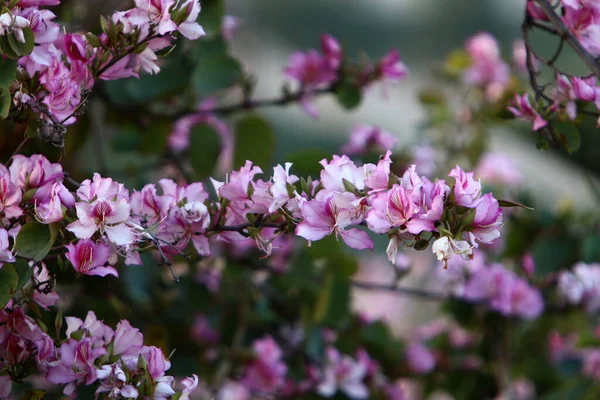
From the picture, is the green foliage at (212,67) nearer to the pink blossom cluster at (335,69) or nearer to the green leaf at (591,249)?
the pink blossom cluster at (335,69)

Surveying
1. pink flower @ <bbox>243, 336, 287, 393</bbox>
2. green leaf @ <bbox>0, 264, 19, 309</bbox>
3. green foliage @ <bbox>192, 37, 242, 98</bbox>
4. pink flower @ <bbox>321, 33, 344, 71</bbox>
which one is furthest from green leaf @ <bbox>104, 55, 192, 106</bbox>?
green leaf @ <bbox>0, 264, 19, 309</bbox>

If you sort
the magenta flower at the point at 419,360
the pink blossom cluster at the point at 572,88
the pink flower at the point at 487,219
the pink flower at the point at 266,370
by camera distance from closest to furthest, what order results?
the pink flower at the point at 487,219 < the pink blossom cluster at the point at 572,88 < the pink flower at the point at 266,370 < the magenta flower at the point at 419,360

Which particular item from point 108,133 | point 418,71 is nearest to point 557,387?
point 108,133

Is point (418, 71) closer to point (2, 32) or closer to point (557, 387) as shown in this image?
point (557, 387)

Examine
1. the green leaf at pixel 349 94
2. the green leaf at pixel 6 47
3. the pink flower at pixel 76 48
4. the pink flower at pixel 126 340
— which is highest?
the green leaf at pixel 6 47

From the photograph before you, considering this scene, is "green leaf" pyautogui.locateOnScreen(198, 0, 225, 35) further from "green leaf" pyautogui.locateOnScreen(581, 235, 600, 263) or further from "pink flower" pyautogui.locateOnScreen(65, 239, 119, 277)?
"green leaf" pyautogui.locateOnScreen(581, 235, 600, 263)

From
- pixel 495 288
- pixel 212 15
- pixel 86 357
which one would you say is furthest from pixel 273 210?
pixel 495 288

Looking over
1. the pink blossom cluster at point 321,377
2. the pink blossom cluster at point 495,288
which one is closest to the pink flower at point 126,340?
the pink blossom cluster at point 321,377

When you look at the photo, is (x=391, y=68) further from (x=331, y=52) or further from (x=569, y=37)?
(x=569, y=37)
